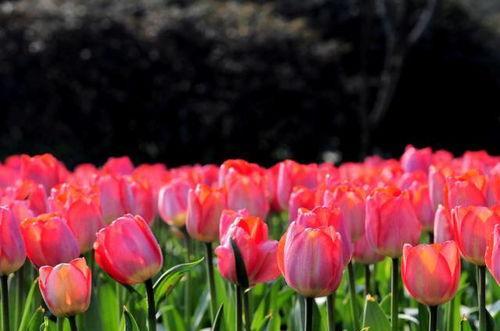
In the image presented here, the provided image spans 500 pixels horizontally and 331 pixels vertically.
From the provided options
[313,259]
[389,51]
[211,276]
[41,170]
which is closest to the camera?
[313,259]

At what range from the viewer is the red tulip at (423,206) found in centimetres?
239

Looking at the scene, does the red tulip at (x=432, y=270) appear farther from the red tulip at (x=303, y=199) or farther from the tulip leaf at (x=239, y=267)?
the red tulip at (x=303, y=199)

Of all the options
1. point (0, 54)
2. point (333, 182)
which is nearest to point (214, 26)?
point (0, 54)

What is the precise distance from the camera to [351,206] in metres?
2.10

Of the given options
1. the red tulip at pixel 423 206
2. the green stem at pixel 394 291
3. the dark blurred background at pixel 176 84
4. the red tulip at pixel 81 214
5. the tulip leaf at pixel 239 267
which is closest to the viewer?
the tulip leaf at pixel 239 267

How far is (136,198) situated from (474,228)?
1.03 metres

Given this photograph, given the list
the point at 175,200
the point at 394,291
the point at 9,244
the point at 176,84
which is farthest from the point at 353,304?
the point at 176,84

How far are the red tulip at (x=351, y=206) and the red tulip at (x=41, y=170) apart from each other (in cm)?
132

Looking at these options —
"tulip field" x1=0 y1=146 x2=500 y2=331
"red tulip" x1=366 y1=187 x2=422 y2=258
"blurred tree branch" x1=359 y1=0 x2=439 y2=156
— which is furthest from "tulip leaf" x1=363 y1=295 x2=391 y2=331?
"blurred tree branch" x1=359 y1=0 x2=439 y2=156

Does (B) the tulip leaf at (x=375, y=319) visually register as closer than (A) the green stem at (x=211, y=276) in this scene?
Yes

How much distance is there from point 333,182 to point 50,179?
45.4 inches

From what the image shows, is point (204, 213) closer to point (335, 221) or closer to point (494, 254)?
point (335, 221)

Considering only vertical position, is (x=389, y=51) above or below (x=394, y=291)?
above

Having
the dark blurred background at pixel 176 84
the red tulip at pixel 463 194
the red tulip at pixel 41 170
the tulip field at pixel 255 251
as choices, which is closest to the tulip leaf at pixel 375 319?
the tulip field at pixel 255 251
